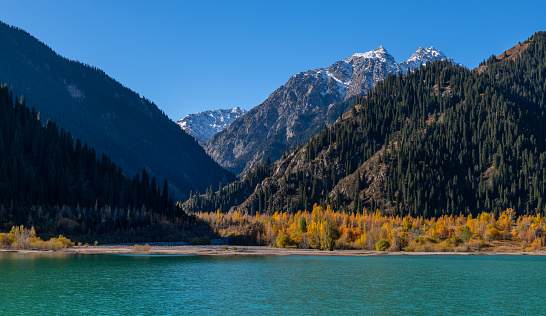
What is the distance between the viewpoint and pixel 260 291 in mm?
75125

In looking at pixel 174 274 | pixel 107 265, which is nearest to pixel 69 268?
pixel 107 265

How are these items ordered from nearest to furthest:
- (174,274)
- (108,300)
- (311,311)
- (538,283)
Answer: (311,311), (108,300), (538,283), (174,274)

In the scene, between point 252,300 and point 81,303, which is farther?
point 252,300

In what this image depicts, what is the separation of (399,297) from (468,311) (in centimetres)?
1217

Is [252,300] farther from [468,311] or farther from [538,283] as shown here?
[538,283]

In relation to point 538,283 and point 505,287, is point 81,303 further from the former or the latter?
point 538,283

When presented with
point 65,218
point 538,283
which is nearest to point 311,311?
point 538,283

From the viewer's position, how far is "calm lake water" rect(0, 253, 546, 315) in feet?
199

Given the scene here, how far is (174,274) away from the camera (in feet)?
321

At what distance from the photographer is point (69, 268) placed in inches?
4023

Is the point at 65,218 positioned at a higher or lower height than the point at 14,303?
higher

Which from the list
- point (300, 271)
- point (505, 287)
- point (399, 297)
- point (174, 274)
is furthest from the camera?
point (300, 271)

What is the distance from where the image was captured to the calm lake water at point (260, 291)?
60.7 meters

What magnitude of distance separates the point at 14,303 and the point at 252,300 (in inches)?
1206
